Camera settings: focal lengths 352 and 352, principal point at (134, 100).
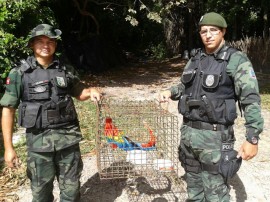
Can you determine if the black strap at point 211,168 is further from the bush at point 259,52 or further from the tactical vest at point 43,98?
the bush at point 259,52

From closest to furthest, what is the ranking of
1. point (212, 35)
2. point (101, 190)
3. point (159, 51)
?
point (212, 35), point (101, 190), point (159, 51)

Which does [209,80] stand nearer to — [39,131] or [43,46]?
[43,46]

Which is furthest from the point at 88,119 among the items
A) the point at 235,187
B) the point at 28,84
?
the point at 28,84

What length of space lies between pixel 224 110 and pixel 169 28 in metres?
19.7

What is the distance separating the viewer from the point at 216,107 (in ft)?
10.4

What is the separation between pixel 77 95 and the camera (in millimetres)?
3723

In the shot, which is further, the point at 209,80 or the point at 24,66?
the point at 24,66

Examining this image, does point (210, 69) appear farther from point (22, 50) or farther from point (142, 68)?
point (142, 68)

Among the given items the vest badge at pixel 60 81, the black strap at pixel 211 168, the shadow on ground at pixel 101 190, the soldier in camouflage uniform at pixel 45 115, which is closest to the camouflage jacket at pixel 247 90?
the black strap at pixel 211 168

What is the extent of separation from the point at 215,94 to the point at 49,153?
1.68 metres

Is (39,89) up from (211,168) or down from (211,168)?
up

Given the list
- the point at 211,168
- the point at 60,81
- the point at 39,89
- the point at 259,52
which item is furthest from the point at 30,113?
the point at 259,52

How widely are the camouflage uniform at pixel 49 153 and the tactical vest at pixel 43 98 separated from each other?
58 mm

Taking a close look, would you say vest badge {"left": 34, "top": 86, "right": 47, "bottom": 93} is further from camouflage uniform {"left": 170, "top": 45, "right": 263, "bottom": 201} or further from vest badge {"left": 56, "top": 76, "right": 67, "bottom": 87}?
camouflage uniform {"left": 170, "top": 45, "right": 263, "bottom": 201}
